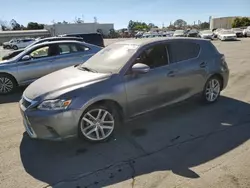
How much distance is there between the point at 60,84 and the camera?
13.4ft

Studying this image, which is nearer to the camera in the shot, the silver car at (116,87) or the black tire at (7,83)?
the silver car at (116,87)

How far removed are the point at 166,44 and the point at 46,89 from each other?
242 cm

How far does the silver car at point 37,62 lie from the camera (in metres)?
7.74

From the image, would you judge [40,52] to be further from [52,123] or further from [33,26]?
[33,26]

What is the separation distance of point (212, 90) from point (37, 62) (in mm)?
5217

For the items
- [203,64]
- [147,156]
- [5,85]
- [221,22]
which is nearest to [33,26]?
[221,22]

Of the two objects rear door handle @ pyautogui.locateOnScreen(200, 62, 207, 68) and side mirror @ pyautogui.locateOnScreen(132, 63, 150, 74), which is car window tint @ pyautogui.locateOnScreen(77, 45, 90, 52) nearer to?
rear door handle @ pyautogui.locateOnScreen(200, 62, 207, 68)

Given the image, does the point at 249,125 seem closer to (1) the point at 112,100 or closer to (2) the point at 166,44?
(2) the point at 166,44

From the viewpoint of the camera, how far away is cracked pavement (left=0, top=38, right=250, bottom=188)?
3188mm

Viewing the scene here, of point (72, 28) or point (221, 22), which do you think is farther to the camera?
point (221, 22)

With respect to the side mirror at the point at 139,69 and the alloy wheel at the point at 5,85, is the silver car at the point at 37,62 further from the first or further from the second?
the side mirror at the point at 139,69

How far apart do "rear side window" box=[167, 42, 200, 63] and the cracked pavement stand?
1.15 m

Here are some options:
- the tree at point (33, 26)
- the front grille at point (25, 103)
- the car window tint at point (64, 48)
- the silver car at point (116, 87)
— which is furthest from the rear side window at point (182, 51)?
the tree at point (33, 26)

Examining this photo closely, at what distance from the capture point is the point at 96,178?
10.6ft
